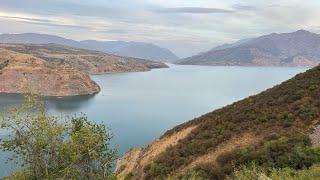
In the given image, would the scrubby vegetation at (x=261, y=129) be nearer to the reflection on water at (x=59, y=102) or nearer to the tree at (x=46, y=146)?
the tree at (x=46, y=146)

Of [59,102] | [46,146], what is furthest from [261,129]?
[59,102]

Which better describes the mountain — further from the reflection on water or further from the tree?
the reflection on water

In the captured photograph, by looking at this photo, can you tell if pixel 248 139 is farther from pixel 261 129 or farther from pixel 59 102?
pixel 59 102

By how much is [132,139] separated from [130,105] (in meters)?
65.8

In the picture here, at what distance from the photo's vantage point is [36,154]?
25.4 meters

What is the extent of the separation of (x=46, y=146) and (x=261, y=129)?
2111 centimetres

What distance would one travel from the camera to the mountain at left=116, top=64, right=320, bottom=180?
107 ft

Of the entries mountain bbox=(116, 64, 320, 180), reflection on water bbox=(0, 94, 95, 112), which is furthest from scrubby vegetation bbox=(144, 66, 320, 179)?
reflection on water bbox=(0, 94, 95, 112)

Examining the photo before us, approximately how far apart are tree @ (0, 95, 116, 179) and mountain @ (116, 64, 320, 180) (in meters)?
7.21

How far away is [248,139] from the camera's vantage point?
38.0 metres

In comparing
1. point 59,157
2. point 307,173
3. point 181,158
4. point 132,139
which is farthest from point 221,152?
point 132,139

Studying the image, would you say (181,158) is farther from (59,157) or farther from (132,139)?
(132,139)

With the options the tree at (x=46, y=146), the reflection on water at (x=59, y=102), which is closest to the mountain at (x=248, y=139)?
the tree at (x=46, y=146)

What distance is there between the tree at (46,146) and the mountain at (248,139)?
7.21 m
